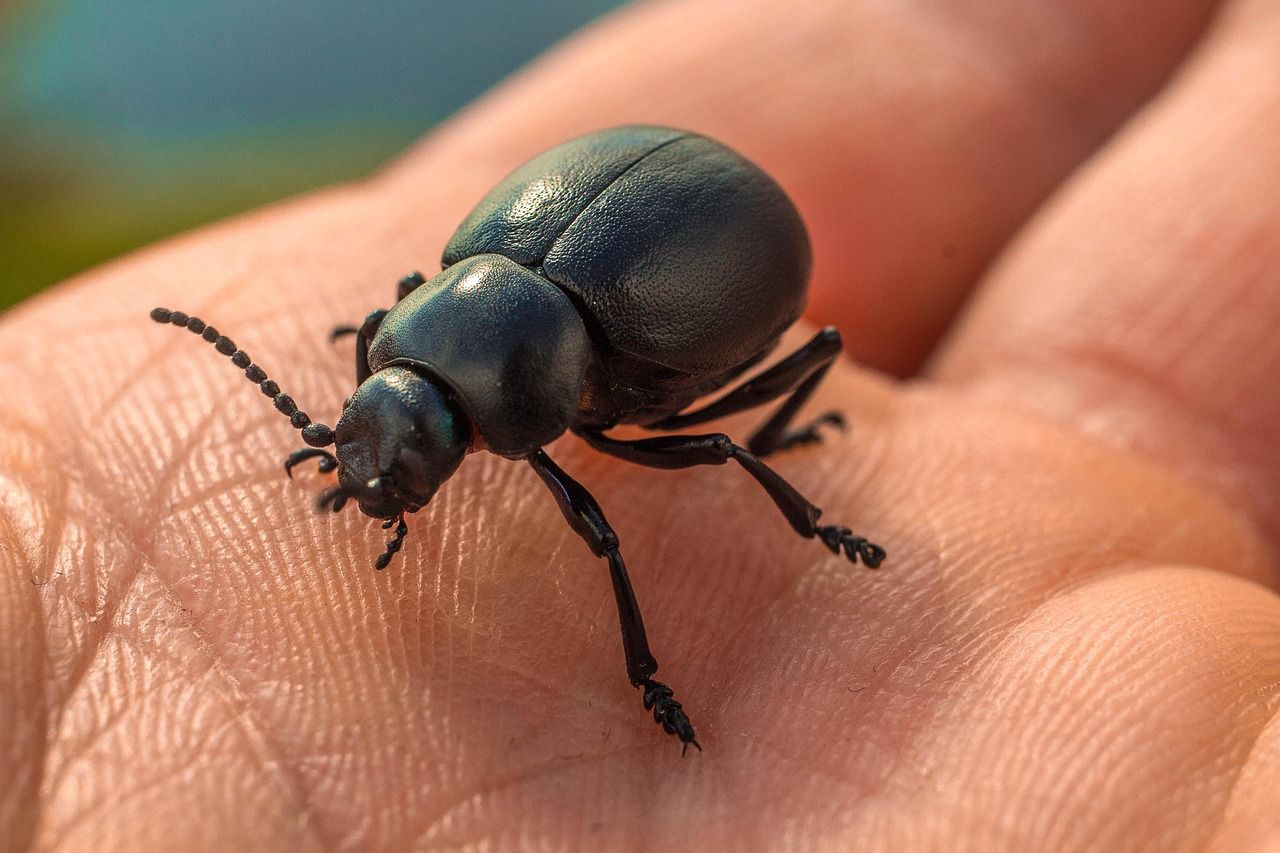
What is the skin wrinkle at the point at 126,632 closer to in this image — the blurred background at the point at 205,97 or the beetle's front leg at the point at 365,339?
the beetle's front leg at the point at 365,339

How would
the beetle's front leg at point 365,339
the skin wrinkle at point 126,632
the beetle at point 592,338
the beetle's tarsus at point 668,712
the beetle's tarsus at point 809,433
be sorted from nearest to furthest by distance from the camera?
the skin wrinkle at point 126,632
the beetle's tarsus at point 668,712
the beetle at point 592,338
the beetle's front leg at point 365,339
the beetle's tarsus at point 809,433

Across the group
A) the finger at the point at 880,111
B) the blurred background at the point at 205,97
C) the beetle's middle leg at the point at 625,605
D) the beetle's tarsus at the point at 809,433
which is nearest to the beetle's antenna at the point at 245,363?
the beetle's middle leg at the point at 625,605

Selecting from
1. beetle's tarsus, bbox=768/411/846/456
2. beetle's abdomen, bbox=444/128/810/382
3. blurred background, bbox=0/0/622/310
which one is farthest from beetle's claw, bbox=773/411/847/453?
blurred background, bbox=0/0/622/310

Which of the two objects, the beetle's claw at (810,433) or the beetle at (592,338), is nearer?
the beetle at (592,338)

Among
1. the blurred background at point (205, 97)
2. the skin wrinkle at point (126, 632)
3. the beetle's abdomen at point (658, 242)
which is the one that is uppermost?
the beetle's abdomen at point (658, 242)

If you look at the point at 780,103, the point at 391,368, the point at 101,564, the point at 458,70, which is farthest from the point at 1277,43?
the point at 458,70

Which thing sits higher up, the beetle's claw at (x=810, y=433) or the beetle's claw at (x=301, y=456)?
the beetle's claw at (x=810, y=433)

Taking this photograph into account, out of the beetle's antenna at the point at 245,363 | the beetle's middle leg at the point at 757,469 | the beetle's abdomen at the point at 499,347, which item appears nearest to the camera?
the beetle's abdomen at the point at 499,347
